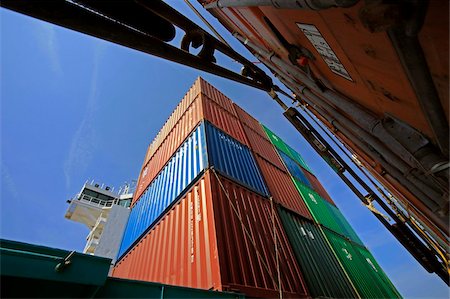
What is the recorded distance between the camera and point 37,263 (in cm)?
238

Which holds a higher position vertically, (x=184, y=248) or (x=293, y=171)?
(x=293, y=171)

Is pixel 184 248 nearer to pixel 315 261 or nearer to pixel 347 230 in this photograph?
pixel 315 261

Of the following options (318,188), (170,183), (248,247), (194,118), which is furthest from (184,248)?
(318,188)

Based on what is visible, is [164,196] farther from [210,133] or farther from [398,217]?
[398,217]

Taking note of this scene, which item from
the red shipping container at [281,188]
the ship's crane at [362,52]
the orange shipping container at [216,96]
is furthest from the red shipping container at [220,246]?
the orange shipping container at [216,96]

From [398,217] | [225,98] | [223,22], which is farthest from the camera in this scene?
[225,98]

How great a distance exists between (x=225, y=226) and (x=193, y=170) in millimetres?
2654

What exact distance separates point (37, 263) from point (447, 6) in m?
3.90

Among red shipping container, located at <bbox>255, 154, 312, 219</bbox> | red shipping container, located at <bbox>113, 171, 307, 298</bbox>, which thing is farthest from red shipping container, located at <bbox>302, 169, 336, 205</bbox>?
red shipping container, located at <bbox>113, 171, 307, 298</bbox>

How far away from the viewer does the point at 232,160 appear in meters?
8.30

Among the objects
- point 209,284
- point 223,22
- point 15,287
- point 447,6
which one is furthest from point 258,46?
point 15,287

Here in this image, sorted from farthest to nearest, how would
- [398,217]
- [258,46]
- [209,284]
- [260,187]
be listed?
[260,187], [398,217], [258,46], [209,284]

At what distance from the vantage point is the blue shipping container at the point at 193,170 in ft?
24.7

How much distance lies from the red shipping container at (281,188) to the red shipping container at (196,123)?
1.59 meters
